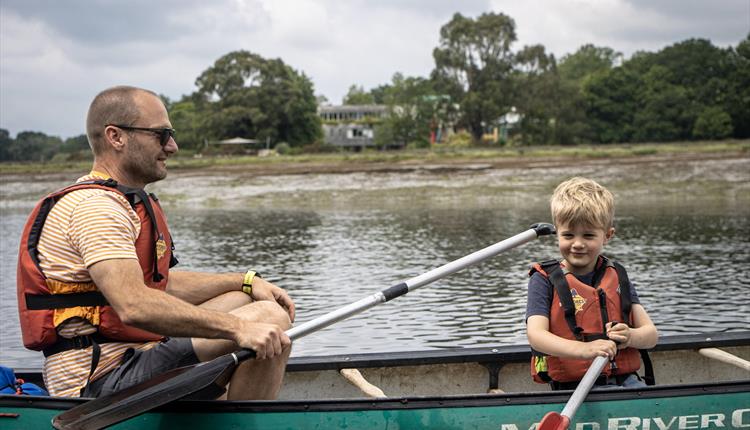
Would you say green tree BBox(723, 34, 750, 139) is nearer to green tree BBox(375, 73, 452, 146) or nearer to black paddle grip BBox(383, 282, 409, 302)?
green tree BBox(375, 73, 452, 146)

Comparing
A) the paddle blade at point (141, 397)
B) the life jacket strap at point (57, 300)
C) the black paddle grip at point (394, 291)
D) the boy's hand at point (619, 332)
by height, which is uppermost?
the life jacket strap at point (57, 300)

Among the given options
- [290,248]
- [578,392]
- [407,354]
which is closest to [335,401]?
[578,392]

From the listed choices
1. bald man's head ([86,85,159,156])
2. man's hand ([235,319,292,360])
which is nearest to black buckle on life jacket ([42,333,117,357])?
man's hand ([235,319,292,360])

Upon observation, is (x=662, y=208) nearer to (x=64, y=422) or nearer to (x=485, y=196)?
(x=485, y=196)

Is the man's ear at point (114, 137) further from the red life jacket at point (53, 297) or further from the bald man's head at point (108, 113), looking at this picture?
the red life jacket at point (53, 297)

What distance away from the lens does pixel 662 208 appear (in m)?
25.8

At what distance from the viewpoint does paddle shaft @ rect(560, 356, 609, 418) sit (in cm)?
455

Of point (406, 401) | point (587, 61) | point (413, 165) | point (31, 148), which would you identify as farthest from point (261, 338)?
point (587, 61)

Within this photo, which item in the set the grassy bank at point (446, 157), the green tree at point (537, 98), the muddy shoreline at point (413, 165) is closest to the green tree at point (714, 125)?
the green tree at point (537, 98)

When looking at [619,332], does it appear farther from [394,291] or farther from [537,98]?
[537,98]

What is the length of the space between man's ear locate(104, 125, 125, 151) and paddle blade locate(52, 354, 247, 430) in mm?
1129

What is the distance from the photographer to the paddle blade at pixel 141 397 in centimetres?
420

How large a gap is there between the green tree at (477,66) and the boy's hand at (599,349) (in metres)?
67.3

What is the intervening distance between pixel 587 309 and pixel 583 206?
22.0 inches
